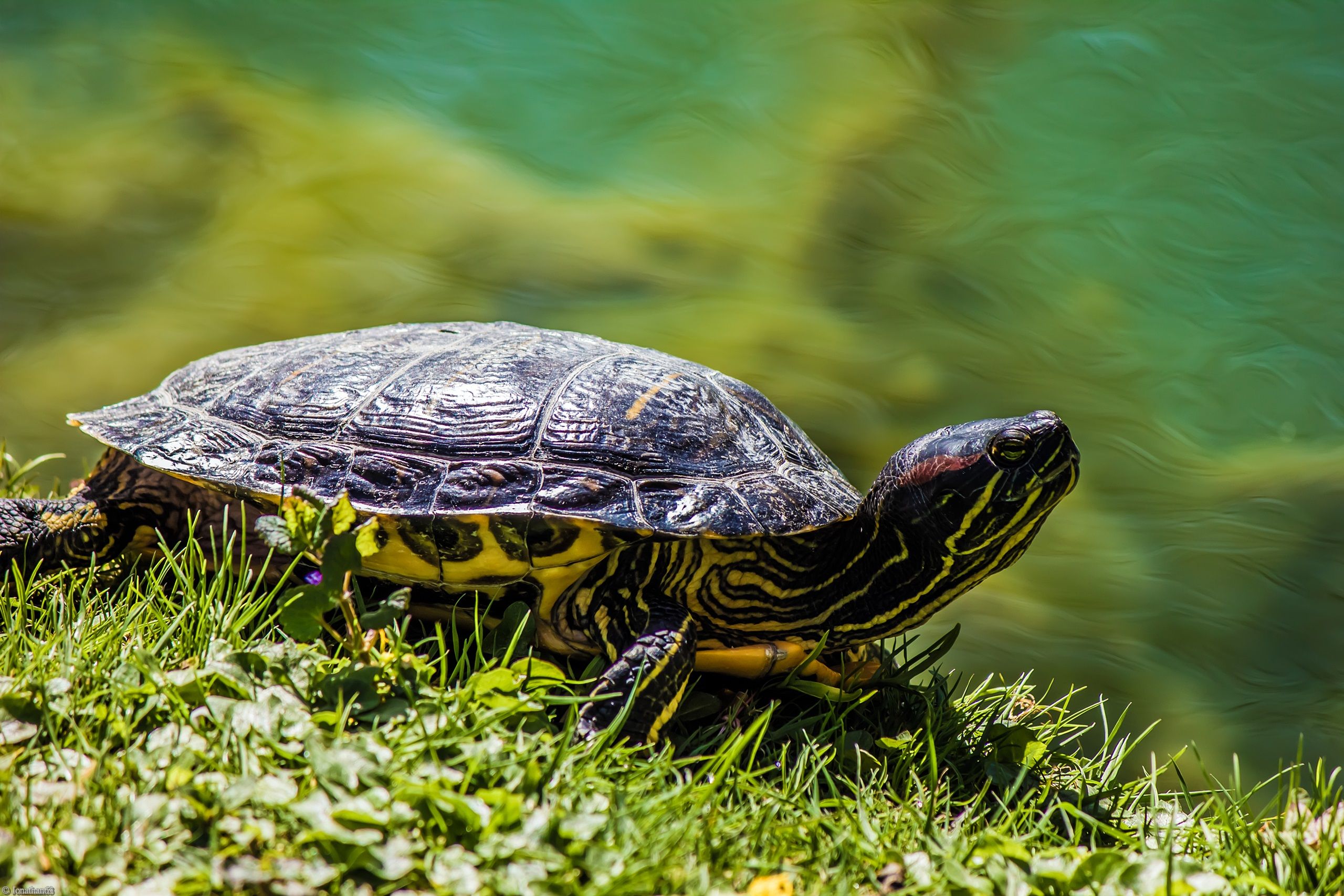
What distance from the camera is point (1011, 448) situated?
2133mm

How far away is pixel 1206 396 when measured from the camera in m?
6.20

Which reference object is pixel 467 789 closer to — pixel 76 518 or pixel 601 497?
pixel 601 497

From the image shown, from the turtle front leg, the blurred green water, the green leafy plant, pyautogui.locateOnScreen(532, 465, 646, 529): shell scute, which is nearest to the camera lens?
the green leafy plant

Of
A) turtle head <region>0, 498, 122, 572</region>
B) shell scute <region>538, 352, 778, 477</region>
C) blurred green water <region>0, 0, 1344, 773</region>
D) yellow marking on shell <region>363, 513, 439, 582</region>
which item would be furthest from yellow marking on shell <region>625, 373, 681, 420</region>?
→ blurred green water <region>0, 0, 1344, 773</region>

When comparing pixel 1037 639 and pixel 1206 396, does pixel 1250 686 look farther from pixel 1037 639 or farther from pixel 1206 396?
pixel 1206 396

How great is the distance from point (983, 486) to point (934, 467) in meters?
0.14

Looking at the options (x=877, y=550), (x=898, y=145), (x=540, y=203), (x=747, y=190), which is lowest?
(x=877, y=550)

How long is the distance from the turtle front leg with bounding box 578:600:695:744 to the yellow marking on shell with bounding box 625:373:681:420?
0.53 meters

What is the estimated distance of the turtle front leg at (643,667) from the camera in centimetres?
194

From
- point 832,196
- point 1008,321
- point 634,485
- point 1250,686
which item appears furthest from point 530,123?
point 1250,686

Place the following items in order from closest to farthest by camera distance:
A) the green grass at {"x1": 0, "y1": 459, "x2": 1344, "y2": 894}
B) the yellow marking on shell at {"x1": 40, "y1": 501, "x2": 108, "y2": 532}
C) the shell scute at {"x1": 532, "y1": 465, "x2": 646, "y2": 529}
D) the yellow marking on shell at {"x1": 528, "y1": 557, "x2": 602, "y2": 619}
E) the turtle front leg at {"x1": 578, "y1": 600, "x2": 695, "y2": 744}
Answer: the green grass at {"x1": 0, "y1": 459, "x2": 1344, "y2": 894}
the turtle front leg at {"x1": 578, "y1": 600, "x2": 695, "y2": 744}
the shell scute at {"x1": 532, "y1": 465, "x2": 646, "y2": 529}
the yellow marking on shell at {"x1": 528, "y1": 557, "x2": 602, "y2": 619}
the yellow marking on shell at {"x1": 40, "y1": 501, "x2": 108, "y2": 532}

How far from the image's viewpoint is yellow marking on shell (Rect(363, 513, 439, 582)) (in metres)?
2.18

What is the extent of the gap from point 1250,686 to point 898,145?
4.57 meters

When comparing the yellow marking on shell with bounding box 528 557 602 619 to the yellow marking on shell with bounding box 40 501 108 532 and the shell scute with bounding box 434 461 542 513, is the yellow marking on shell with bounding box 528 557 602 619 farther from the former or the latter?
the yellow marking on shell with bounding box 40 501 108 532
